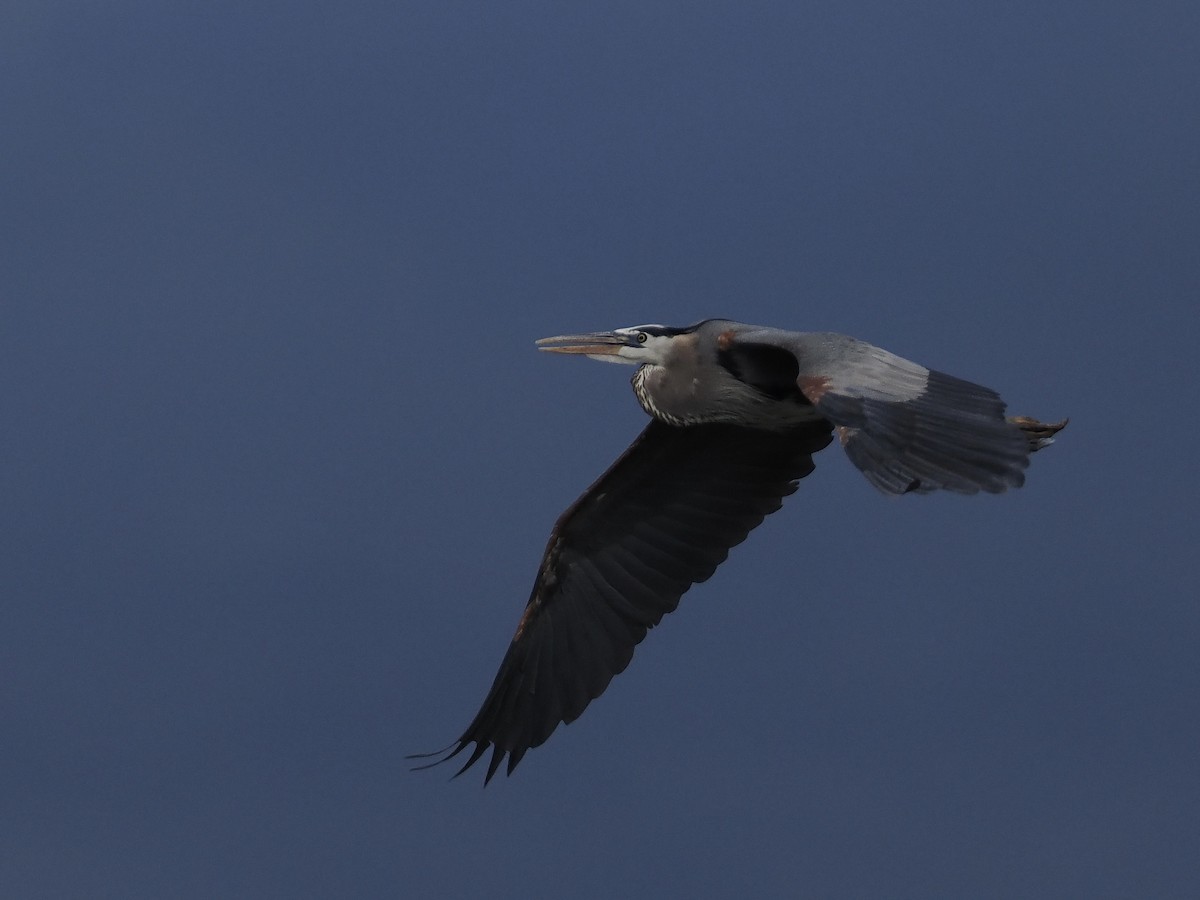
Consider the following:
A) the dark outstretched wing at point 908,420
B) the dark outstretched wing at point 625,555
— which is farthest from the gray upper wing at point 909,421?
the dark outstretched wing at point 625,555

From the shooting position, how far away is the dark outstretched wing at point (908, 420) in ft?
27.1

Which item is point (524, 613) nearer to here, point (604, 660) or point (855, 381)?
point (604, 660)

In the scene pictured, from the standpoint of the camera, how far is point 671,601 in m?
11.6

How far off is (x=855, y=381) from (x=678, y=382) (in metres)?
2.13

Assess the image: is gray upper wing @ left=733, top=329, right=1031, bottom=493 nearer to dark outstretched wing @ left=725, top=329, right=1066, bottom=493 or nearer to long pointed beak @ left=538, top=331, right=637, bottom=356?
dark outstretched wing @ left=725, top=329, right=1066, bottom=493

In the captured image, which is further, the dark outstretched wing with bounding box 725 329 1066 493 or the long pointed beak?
the long pointed beak

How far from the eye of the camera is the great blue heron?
10859mm

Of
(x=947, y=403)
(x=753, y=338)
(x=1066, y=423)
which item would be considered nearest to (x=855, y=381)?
(x=947, y=403)

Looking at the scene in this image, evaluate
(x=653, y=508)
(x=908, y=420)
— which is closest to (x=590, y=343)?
(x=653, y=508)

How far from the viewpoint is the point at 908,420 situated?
8625mm

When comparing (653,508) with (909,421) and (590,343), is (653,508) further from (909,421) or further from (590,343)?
(909,421)

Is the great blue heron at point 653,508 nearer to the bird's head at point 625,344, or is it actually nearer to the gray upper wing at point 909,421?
the bird's head at point 625,344

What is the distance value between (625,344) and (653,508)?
1162 millimetres

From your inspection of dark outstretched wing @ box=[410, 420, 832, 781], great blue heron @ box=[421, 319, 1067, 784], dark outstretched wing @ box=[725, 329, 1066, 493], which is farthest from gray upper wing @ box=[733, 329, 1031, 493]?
dark outstretched wing @ box=[410, 420, 832, 781]
